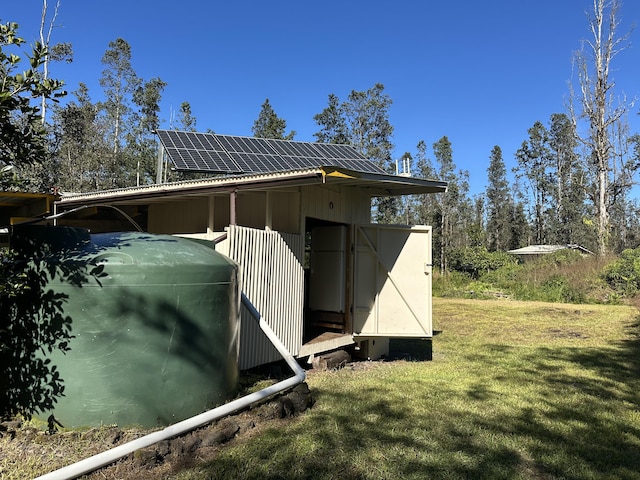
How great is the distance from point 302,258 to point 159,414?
12.2 feet

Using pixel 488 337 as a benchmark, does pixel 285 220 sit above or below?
above

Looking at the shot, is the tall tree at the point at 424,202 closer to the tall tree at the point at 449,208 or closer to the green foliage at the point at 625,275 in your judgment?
the tall tree at the point at 449,208

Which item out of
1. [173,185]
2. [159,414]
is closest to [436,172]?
[173,185]

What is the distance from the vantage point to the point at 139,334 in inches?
152

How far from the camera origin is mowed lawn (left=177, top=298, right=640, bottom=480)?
3619mm

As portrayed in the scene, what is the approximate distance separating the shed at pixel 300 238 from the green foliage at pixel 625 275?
12.5 metres

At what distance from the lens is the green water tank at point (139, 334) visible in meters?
3.74

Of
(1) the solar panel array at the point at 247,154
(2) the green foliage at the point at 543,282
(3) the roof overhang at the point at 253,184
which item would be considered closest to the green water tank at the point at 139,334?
(3) the roof overhang at the point at 253,184

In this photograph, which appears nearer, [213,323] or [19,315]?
[19,315]

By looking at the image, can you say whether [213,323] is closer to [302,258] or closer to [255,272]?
[255,272]

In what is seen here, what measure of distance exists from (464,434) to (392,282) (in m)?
4.27

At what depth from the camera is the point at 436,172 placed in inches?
1524

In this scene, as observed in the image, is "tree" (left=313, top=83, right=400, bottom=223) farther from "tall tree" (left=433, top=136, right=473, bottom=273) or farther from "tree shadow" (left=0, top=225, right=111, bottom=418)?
"tree shadow" (left=0, top=225, right=111, bottom=418)

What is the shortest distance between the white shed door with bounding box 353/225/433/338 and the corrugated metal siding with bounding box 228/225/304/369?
180cm
